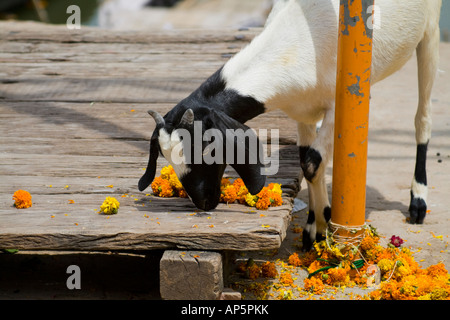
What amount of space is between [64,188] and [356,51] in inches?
74.0

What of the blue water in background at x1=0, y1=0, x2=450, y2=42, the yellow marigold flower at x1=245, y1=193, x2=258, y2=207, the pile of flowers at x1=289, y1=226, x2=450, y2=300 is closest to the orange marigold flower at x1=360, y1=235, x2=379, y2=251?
the pile of flowers at x1=289, y1=226, x2=450, y2=300

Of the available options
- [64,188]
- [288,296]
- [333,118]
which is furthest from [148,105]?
[288,296]

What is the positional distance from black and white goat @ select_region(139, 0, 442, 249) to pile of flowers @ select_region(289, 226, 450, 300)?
431 millimetres

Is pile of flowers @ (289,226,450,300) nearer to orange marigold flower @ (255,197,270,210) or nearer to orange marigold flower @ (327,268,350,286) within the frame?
orange marigold flower @ (327,268,350,286)

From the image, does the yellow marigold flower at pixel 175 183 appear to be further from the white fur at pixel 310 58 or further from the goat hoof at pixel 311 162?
the goat hoof at pixel 311 162

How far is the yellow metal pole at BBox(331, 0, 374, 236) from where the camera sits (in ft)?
12.1

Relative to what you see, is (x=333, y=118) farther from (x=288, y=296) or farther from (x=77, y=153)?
(x=77, y=153)

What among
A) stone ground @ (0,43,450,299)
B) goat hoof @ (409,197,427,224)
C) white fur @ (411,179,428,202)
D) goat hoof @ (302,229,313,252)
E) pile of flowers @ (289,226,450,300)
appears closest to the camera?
pile of flowers @ (289,226,450,300)

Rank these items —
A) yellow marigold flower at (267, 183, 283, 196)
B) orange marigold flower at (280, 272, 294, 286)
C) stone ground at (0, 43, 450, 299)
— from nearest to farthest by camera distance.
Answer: yellow marigold flower at (267, 183, 283, 196) → orange marigold flower at (280, 272, 294, 286) → stone ground at (0, 43, 450, 299)

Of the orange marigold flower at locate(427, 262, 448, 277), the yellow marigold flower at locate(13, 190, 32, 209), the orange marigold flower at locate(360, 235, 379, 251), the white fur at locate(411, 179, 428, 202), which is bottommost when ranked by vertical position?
the orange marigold flower at locate(427, 262, 448, 277)

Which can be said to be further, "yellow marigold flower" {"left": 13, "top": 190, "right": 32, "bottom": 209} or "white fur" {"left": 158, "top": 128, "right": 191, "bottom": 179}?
"yellow marigold flower" {"left": 13, "top": 190, "right": 32, "bottom": 209}

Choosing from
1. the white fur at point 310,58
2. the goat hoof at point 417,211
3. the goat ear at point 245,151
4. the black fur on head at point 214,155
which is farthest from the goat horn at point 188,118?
the goat hoof at point 417,211

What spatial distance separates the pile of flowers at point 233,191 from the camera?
383cm

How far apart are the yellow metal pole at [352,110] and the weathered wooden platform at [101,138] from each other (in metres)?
0.33
